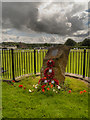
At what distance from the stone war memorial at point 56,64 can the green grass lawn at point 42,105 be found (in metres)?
0.87

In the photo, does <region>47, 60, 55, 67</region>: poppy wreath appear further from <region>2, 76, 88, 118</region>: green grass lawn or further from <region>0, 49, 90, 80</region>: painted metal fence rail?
<region>0, 49, 90, 80</region>: painted metal fence rail

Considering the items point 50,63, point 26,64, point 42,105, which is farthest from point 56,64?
point 26,64

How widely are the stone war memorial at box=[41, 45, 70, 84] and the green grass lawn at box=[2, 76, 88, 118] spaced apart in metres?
0.87

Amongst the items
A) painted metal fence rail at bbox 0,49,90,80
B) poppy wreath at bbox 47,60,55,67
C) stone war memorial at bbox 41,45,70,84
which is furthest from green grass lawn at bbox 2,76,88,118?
painted metal fence rail at bbox 0,49,90,80

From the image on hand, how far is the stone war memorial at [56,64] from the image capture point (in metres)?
5.16

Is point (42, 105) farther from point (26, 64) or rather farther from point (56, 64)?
point (26, 64)

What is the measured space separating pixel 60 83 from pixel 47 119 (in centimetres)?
241

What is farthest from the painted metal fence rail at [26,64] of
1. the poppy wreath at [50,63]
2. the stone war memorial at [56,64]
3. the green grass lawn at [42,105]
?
the poppy wreath at [50,63]

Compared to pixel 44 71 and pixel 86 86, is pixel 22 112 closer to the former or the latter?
pixel 44 71

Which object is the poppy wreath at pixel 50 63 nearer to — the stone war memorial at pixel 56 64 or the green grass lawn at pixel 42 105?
the stone war memorial at pixel 56 64

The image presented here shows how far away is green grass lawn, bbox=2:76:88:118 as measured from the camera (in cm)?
318

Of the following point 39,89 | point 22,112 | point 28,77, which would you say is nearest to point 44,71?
point 39,89

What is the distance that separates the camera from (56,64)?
5.27m

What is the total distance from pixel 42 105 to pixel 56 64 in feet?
7.17
